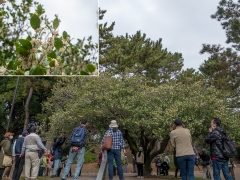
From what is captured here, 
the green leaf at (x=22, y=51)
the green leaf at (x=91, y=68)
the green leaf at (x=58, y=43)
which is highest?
the green leaf at (x=58, y=43)

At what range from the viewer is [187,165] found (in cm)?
630

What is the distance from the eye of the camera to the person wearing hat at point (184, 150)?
6.17m

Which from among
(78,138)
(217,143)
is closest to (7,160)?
(78,138)

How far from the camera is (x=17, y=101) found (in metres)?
9.48

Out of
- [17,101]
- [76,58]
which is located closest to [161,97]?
[17,101]

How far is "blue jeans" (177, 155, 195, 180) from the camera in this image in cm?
620

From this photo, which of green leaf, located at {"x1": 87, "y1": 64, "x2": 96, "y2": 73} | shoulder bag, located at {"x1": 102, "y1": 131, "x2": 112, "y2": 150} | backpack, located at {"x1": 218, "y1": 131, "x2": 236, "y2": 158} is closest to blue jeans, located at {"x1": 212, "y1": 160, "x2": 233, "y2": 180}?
backpack, located at {"x1": 218, "y1": 131, "x2": 236, "y2": 158}

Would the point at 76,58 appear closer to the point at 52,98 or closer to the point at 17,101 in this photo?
the point at 17,101

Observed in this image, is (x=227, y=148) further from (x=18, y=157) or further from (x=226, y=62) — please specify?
(x=226, y=62)

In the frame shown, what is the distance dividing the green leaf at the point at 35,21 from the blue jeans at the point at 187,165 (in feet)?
13.4

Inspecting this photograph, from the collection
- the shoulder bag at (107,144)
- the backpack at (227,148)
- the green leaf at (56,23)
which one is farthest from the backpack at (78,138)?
the green leaf at (56,23)

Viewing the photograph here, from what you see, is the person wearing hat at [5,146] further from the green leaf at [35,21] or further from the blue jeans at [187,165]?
the green leaf at [35,21]

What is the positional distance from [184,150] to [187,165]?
1.06 ft

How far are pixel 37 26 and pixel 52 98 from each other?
13.1 metres
